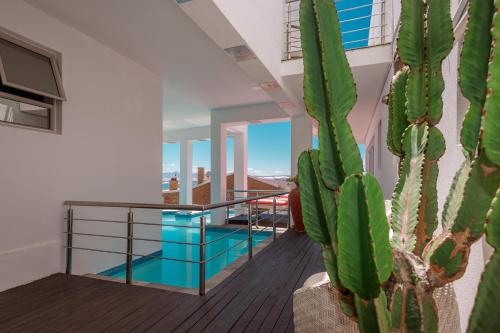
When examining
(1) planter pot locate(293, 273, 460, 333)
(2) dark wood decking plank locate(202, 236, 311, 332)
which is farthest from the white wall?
(1) planter pot locate(293, 273, 460, 333)

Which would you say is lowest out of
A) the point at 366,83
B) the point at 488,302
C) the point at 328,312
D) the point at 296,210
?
the point at 296,210

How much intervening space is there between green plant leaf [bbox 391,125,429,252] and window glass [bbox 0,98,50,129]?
3.16 meters

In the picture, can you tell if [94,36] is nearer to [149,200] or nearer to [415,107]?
[149,200]

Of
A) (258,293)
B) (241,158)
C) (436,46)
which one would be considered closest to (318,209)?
(436,46)

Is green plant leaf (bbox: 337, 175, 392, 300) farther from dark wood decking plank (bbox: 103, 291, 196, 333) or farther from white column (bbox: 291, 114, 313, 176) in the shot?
white column (bbox: 291, 114, 313, 176)

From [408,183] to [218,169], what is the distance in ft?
19.0

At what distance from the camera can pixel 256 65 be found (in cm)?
322

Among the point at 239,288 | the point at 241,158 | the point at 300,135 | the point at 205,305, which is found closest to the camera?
the point at 205,305

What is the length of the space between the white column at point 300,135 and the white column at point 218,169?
1.84 metres

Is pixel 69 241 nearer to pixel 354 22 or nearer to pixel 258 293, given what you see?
pixel 258 293

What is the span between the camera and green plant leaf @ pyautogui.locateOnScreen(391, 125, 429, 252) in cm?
82

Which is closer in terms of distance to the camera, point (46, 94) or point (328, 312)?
point (328, 312)

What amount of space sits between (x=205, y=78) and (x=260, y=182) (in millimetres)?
7188

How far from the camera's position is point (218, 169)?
648 centimetres
